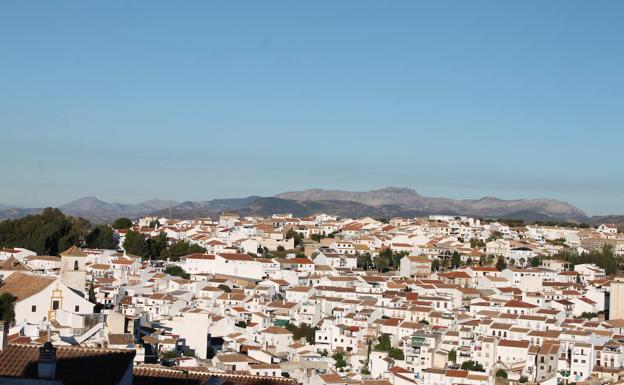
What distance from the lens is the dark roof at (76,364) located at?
20.6ft

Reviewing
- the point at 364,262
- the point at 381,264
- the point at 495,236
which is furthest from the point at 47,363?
the point at 495,236

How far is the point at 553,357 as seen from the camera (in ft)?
103

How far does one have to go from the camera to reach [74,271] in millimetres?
25156

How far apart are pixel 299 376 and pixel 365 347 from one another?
9.88 m

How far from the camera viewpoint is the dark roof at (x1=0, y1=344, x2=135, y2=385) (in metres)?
6.29

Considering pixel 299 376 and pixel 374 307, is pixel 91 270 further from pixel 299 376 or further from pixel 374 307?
pixel 299 376

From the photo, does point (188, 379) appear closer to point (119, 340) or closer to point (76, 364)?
point (76, 364)

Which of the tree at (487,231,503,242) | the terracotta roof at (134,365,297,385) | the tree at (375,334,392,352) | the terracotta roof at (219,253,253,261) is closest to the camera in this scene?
the terracotta roof at (134,365,297,385)

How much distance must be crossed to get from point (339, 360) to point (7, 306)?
1406 cm

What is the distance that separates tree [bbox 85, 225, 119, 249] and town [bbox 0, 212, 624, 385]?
0.30 ft

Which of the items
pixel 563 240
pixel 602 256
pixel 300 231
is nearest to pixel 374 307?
pixel 602 256

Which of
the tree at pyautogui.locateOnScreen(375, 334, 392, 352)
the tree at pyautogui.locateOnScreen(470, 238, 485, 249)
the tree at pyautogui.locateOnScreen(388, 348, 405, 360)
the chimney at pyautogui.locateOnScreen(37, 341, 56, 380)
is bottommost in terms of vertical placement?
the tree at pyautogui.locateOnScreen(388, 348, 405, 360)

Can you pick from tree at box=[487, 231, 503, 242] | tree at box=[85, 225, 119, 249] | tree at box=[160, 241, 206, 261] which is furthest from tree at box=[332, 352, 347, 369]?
tree at box=[487, 231, 503, 242]

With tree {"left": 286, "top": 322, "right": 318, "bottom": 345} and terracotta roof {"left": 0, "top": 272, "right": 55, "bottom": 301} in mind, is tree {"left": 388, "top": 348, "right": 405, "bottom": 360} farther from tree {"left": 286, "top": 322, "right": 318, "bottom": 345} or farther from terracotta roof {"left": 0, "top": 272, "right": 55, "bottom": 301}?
terracotta roof {"left": 0, "top": 272, "right": 55, "bottom": 301}
